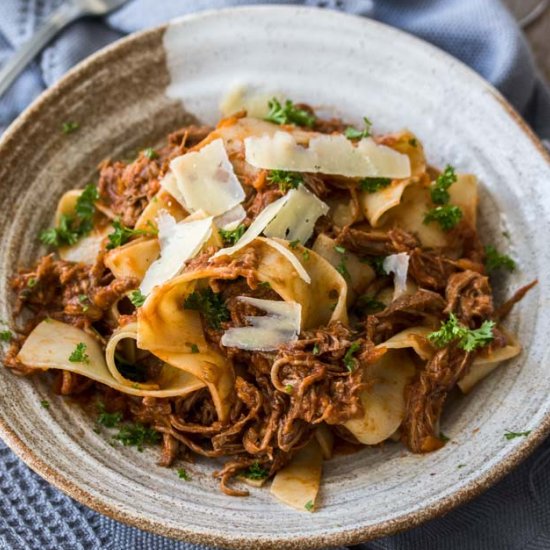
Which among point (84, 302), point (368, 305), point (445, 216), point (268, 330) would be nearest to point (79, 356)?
point (84, 302)

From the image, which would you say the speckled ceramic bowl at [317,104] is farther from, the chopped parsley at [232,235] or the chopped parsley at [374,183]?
the chopped parsley at [232,235]

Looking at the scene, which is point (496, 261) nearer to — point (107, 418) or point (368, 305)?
point (368, 305)

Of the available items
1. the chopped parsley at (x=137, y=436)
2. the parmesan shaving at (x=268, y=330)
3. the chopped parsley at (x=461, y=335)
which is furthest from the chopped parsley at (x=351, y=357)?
the chopped parsley at (x=137, y=436)

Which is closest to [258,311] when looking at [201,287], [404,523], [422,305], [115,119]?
[201,287]

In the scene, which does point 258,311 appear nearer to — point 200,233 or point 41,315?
point 200,233

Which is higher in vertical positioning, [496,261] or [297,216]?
[297,216]

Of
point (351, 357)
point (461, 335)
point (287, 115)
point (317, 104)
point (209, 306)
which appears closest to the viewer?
point (351, 357)
